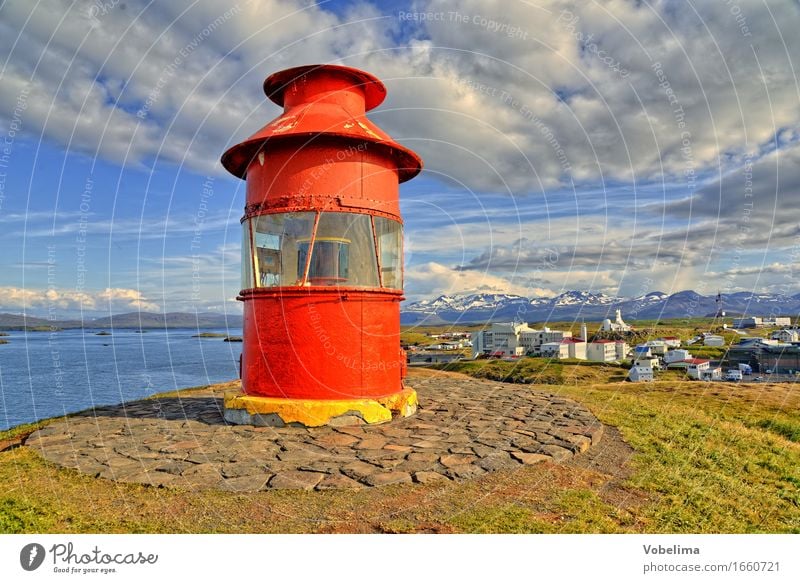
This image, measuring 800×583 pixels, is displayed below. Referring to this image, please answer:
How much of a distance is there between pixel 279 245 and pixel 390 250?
218 centimetres

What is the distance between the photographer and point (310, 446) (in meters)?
7.50

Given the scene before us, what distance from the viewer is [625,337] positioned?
62219 millimetres

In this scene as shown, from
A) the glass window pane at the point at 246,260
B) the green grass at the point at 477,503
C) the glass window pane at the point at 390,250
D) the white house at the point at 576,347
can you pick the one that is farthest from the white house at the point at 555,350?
the green grass at the point at 477,503

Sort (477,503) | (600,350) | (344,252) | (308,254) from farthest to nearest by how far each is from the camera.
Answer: (600,350)
(344,252)
(308,254)
(477,503)

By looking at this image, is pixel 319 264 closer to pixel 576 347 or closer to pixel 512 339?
pixel 576 347

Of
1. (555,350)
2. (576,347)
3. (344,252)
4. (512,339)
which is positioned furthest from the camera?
(512,339)

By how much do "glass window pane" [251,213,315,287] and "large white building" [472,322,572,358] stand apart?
141ft

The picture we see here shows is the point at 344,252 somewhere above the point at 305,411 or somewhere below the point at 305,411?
above

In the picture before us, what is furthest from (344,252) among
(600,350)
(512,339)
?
(600,350)

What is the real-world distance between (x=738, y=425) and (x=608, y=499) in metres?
6.22

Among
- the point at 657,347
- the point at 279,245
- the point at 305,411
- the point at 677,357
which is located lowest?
the point at 657,347

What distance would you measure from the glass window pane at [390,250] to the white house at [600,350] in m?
45.6

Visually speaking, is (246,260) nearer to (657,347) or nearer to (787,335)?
(787,335)

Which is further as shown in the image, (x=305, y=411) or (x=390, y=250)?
(x=390, y=250)
